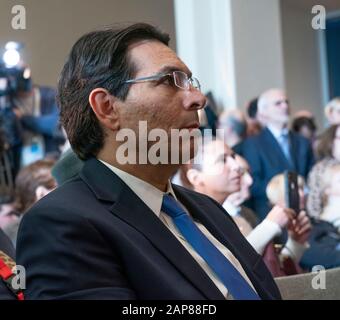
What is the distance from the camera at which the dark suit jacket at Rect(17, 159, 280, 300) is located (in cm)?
83

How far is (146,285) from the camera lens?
2.87 ft

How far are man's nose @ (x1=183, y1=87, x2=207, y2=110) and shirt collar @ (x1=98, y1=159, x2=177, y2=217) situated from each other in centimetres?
15

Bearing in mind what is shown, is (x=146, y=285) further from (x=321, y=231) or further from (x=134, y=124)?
(x=321, y=231)

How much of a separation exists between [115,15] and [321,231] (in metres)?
2.42

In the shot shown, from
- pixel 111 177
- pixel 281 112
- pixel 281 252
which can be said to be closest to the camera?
pixel 111 177

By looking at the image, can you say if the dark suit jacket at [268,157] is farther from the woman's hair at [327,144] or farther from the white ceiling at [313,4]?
the white ceiling at [313,4]

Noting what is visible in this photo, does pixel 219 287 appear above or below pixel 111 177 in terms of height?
below

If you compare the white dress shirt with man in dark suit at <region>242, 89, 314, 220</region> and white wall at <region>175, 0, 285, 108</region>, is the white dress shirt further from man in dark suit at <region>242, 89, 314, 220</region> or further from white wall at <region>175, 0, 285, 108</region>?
white wall at <region>175, 0, 285, 108</region>

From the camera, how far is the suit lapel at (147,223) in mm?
906

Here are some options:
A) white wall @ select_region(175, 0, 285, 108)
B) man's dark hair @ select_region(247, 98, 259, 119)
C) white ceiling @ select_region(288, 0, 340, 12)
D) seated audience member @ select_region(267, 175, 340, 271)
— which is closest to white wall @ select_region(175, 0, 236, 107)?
white wall @ select_region(175, 0, 285, 108)

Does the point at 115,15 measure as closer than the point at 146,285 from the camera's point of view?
No

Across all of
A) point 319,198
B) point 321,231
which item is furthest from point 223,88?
point 321,231

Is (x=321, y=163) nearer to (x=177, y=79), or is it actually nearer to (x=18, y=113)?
(x=18, y=113)

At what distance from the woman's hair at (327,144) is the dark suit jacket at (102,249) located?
1977 millimetres
